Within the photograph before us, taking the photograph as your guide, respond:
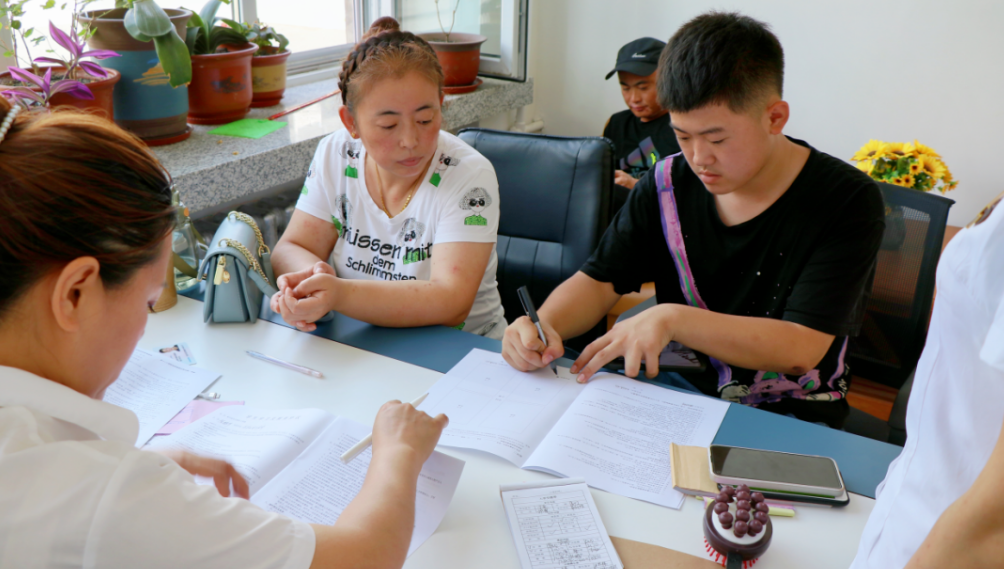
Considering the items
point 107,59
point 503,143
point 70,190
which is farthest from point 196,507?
point 107,59

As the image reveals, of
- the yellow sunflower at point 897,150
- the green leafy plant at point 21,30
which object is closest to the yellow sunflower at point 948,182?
the yellow sunflower at point 897,150

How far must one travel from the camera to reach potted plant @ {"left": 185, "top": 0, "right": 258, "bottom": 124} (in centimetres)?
196

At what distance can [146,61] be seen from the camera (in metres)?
1.72

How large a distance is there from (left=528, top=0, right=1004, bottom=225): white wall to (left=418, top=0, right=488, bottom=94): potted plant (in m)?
0.42

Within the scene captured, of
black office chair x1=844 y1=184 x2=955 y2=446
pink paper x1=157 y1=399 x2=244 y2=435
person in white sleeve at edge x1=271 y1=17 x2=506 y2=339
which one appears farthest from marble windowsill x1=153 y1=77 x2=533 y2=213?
black office chair x1=844 y1=184 x2=955 y2=446

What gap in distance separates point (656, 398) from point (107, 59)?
154 cm

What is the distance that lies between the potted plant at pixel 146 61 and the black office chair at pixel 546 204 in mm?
759

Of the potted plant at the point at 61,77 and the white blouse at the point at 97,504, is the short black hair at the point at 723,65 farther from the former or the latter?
the potted plant at the point at 61,77

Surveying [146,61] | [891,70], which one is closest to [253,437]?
[146,61]

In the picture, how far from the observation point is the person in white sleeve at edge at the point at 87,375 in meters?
0.52

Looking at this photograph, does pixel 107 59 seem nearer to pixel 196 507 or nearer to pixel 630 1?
pixel 196 507

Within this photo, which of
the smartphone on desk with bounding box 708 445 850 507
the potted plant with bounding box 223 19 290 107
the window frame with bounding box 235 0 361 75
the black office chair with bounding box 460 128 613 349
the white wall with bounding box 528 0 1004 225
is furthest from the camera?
the window frame with bounding box 235 0 361 75

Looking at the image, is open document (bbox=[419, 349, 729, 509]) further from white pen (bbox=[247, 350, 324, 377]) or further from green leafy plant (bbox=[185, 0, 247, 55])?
green leafy plant (bbox=[185, 0, 247, 55])

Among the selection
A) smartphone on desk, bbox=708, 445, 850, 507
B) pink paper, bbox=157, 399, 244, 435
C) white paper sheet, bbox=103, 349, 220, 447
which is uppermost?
smartphone on desk, bbox=708, 445, 850, 507
